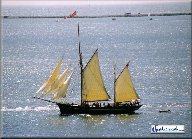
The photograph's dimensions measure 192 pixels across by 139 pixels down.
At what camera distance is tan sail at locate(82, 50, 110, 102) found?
79875 mm

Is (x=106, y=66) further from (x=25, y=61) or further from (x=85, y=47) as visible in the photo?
(x=85, y=47)

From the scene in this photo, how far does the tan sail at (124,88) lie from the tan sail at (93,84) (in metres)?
1.58

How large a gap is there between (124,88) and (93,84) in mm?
3806

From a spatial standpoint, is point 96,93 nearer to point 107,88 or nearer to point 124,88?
point 124,88

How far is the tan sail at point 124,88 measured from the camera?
80188 mm

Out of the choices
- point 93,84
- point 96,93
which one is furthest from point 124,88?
point 93,84

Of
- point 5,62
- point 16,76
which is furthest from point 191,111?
point 5,62

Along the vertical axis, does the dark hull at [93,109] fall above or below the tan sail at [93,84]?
Answer: below

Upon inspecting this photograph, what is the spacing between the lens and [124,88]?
263 feet

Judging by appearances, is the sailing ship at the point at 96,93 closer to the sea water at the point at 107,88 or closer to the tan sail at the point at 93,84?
the tan sail at the point at 93,84

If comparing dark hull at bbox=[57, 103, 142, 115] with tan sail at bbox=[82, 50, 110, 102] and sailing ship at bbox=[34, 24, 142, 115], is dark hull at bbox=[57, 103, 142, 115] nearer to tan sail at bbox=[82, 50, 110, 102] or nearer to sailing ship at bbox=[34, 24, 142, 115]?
sailing ship at bbox=[34, 24, 142, 115]

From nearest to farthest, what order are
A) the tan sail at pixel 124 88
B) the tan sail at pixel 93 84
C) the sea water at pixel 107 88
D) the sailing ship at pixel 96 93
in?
1. the sea water at pixel 107 88
2. the sailing ship at pixel 96 93
3. the tan sail at pixel 93 84
4. the tan sail at pixel 124 88

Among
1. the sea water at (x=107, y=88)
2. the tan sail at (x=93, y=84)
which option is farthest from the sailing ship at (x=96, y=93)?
the sea water at (x=107, y=88)

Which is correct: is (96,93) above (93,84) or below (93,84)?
below
